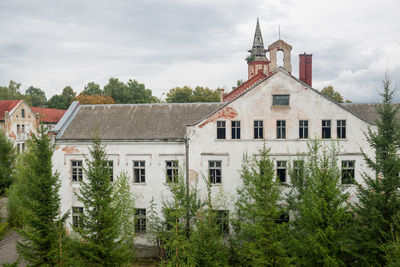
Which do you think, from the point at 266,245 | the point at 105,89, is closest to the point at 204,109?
the point at 266,245

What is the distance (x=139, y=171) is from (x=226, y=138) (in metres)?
7.03

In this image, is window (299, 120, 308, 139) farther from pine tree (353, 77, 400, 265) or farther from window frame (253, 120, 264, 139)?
pine tree (353, 77, 400, 265)

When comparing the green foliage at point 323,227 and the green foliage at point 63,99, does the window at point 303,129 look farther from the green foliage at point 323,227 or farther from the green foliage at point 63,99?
the green foliage at point 63,99

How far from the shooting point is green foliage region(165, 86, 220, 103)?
7009cm

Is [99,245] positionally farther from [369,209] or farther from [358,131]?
[358,131]

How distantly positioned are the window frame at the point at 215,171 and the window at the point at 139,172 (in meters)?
5.02

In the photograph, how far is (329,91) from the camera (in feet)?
195

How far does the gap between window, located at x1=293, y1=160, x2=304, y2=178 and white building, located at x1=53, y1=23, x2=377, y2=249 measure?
1.45 feet

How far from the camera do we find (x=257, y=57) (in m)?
48.2

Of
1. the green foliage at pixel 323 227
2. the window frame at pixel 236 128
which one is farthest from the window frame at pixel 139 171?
the green foliage at pixel 323 227

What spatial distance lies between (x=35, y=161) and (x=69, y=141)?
4456 millimetres

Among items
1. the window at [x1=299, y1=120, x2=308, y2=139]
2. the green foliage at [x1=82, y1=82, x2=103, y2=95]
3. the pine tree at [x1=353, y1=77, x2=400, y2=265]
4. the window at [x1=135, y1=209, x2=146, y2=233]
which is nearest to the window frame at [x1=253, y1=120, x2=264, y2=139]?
the window at [x1=299, y1=120, x2=308, y2=139]

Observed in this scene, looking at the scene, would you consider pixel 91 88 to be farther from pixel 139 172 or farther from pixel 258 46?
pixel 139 172

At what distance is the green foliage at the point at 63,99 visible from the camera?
83750mm
